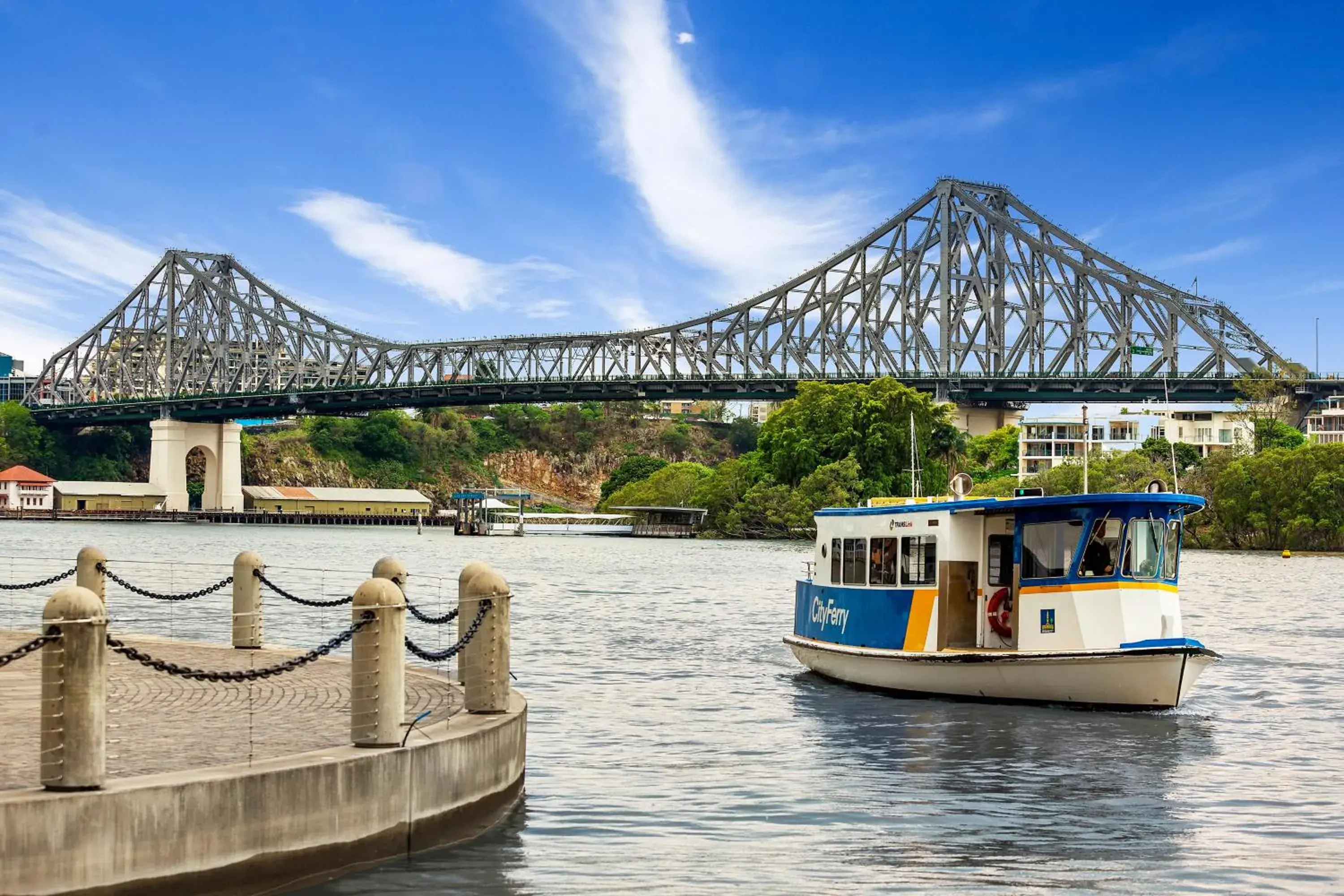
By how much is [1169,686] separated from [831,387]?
91.7 metres

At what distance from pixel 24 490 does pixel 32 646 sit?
539ft

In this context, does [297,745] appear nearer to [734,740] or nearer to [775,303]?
[734,740]

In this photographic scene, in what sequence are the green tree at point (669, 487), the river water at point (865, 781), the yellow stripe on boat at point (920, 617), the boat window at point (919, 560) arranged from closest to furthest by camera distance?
the river water at point (865, 781) < the yellow stripe on boat at point (920, 617) < the boat window at point (919, 560) < the green tree at point (669, 487)

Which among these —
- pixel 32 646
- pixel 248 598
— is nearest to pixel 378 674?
pixel 32 646

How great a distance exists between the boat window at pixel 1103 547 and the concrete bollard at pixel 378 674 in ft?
42.2

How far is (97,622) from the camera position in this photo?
959 centimetres

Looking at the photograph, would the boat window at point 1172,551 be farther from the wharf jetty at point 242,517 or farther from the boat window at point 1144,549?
the wharf jetty at point 242,517

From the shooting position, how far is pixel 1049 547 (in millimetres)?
22578

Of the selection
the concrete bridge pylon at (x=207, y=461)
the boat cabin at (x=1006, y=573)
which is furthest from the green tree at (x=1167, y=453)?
the concrete bridge pylon at (x=207, y=461)

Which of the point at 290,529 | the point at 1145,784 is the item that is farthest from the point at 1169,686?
the point at 290,529

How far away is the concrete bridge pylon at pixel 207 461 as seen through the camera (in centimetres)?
15912

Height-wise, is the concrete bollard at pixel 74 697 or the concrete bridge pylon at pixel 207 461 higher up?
the concrete bridge pylon at pixel 207 461

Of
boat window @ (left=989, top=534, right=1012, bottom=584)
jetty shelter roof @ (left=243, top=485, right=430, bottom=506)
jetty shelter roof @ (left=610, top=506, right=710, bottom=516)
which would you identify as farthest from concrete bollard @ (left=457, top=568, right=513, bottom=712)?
jetty shelter roof @ (left=243, top=485, right=430, bottom=506)

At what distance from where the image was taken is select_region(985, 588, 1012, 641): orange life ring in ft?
76.3
